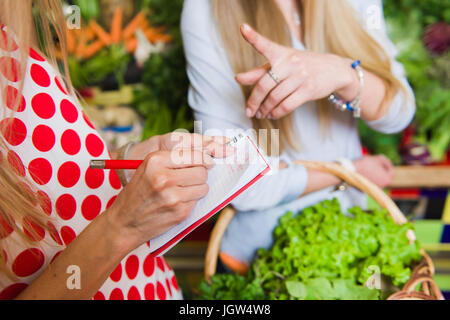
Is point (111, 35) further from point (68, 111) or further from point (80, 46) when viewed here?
point (68, 111)

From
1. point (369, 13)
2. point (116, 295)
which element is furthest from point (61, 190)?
point (369, 13)

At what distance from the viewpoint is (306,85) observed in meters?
0.84

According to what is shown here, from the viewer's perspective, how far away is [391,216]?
40.6 inches

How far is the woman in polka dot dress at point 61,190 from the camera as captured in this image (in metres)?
0.56

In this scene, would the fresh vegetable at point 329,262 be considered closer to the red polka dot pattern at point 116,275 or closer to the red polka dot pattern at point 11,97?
the red polka dot pattern at point 116,275

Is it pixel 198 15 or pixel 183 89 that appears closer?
pixel 198 15

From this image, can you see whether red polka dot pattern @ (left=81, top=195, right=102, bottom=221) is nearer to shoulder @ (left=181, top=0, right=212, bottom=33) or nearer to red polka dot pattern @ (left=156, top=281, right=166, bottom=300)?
red polka dot pattern @ (left=156, top=281, right=166, bottom=300)

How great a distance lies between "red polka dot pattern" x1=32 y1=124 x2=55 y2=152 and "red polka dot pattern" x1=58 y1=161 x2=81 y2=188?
0.04m

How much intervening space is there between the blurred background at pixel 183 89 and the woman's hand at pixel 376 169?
0.58 ft

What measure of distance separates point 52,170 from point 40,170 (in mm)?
21

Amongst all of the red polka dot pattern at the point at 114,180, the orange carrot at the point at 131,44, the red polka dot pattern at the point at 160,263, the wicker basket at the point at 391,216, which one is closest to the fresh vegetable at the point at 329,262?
the wicker basket at the point at 391,216

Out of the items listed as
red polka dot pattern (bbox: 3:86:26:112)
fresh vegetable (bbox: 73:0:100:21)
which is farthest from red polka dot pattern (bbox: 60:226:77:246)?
fresh vegetable (bbox: 73:0:100:21)

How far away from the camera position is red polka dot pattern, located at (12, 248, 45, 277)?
59 centimetres

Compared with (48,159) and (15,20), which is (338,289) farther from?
(15,20)
